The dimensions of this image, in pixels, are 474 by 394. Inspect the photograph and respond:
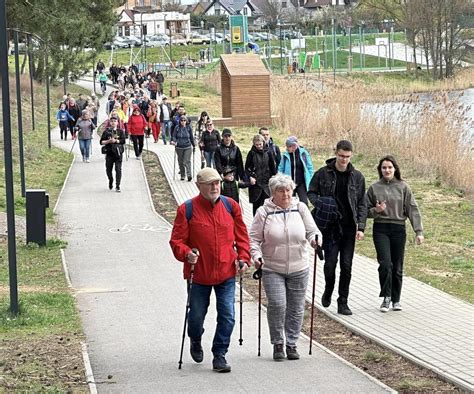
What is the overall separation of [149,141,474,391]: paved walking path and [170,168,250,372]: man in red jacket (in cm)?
176

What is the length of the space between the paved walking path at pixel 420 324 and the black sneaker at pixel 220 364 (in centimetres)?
169

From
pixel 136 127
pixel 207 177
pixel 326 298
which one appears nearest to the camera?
pixel 207 177

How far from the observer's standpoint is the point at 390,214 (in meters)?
11.6

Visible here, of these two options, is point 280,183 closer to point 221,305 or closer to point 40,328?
point 221,305

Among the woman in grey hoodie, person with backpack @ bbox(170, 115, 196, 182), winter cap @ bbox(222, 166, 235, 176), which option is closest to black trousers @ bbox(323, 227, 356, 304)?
the woman in grey hoodie

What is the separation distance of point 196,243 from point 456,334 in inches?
121

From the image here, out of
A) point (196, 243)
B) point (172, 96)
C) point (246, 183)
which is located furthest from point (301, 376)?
point (172, 96)

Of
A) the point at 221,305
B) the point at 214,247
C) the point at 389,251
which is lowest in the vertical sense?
the point at 221,305

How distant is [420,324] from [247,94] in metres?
32.0

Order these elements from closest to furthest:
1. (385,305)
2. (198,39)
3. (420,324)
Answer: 1. (420,324)
2. (385,305)
3. (198,39)

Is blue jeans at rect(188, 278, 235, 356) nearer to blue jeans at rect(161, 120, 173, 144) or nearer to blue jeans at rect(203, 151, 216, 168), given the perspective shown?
blue jeans at rect(203, 151, 216, 168)

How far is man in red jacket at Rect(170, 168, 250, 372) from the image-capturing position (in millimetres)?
8961

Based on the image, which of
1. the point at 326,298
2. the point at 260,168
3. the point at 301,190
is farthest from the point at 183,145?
the point at 326,298

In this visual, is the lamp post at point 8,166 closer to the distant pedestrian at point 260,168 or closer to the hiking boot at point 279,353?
the hiking boot at point 279,353
